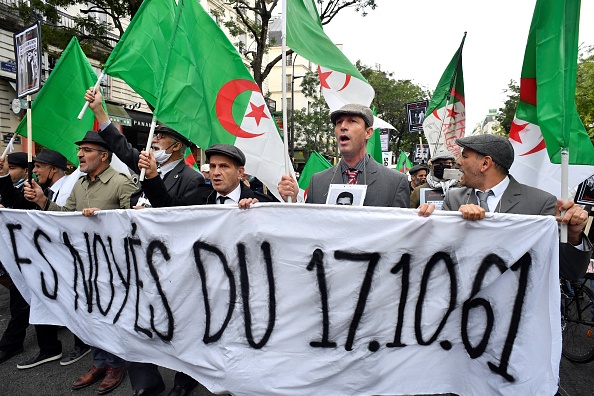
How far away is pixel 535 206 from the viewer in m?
2.51

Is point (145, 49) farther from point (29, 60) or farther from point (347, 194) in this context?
point (347, 194)

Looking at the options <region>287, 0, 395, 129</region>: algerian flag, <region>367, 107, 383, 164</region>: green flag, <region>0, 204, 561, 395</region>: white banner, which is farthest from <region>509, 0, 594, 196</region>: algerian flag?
<region>367, 107, 383, 164</region>: green flag

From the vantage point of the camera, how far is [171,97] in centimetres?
322

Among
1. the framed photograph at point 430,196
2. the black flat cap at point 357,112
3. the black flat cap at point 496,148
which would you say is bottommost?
the framed photograph at point 430,196

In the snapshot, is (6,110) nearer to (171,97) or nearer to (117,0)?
(117,0)

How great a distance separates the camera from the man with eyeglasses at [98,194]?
3.35 m

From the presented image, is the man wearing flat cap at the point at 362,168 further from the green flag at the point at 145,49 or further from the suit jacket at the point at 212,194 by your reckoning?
the green flag at the point at 145,49

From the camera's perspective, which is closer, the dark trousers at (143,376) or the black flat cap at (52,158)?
the dark trousers at (143,376)

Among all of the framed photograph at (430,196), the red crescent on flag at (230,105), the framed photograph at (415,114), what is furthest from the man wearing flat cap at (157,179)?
the framed photograph at (415,114)

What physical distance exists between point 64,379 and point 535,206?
3641mm

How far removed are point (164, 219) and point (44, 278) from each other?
1377mm

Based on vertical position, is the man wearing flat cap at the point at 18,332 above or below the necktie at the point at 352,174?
below

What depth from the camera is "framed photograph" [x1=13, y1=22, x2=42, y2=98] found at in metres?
4.04

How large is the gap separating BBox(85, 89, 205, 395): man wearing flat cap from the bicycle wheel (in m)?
3.31
